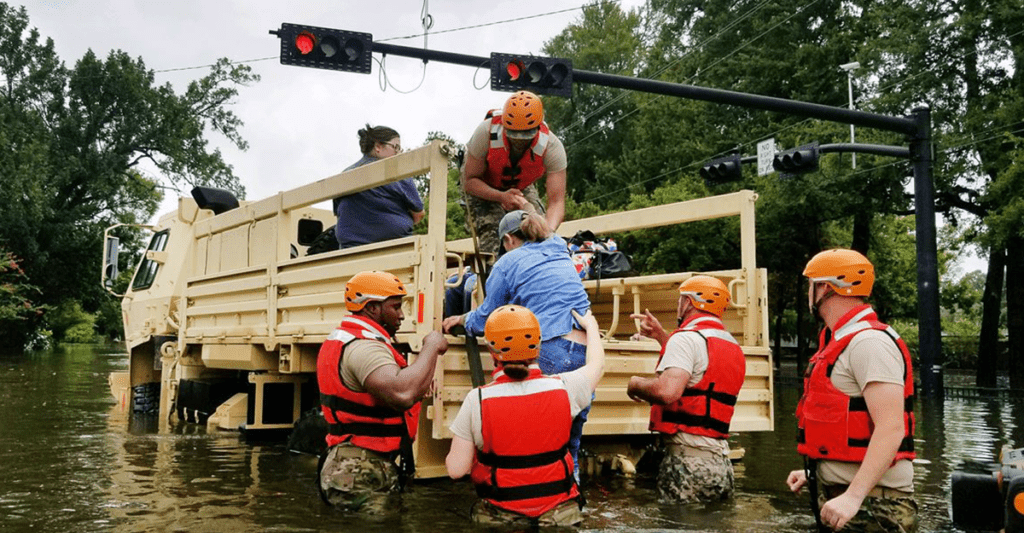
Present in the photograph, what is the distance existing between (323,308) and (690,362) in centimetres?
268

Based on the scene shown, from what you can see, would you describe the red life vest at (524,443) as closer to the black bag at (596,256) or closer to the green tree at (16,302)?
the black bag at (596,256)

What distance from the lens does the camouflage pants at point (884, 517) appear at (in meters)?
3.92

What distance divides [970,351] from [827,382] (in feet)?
114

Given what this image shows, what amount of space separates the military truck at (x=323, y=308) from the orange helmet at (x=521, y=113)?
1.53 feet

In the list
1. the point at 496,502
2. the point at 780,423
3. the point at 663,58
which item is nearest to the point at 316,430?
the point at 496,502

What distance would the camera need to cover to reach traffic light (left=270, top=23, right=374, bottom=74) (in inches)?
472

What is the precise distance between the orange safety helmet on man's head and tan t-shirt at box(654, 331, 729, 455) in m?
1.59

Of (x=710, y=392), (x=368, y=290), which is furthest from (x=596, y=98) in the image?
(x=368, y=290)

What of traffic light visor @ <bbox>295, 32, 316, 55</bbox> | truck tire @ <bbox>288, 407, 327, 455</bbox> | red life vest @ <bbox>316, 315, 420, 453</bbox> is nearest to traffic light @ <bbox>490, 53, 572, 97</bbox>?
traffic light visor @ <bbox>295, 32, 316, 55</bbox>

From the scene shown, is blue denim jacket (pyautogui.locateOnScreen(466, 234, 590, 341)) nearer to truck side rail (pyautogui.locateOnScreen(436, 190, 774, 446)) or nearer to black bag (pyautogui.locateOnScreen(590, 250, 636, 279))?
truck side rail (pyautogui.locateOnScreen(436, 190, 774, 446))

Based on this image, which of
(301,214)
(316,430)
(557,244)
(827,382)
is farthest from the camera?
(301,214)

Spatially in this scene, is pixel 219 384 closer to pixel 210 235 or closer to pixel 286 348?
pixel 210 235

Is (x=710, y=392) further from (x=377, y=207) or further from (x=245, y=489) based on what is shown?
(x=245, y=489)

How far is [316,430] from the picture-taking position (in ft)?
24.5
